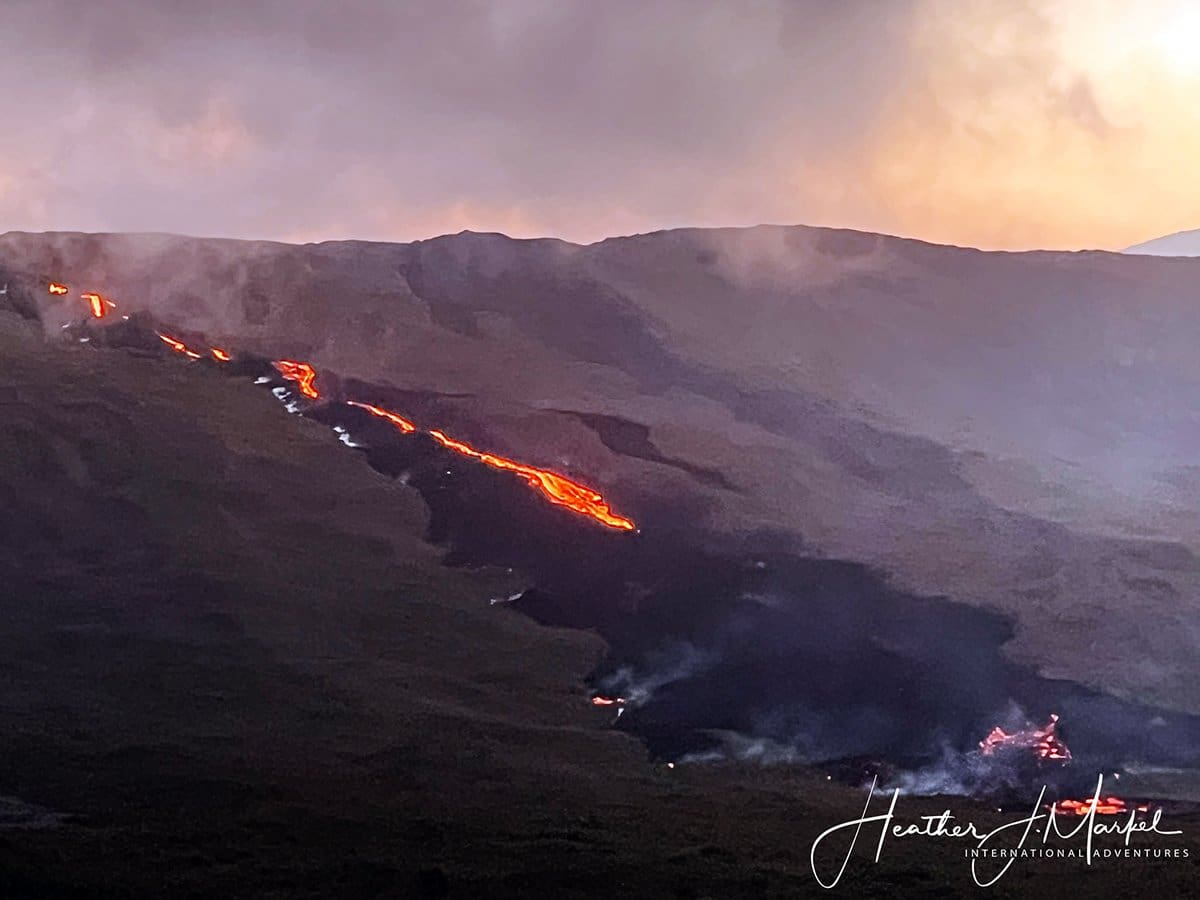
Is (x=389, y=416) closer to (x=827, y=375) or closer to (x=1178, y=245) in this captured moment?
(x=827, y=375)

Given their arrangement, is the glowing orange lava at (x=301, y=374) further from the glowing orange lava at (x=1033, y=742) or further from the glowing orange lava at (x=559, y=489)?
the glowing orange lava at (x=1033, y=742)

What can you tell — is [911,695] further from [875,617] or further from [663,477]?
[663,477]

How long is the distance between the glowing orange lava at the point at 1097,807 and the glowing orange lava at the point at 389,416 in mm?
19785

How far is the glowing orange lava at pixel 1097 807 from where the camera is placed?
735 inches

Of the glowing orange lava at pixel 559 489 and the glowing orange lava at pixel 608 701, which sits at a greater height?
the glowing orange lava at pixel 559 489

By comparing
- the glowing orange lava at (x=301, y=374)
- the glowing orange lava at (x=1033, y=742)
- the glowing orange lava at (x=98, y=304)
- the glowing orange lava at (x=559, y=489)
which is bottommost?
the glowing orange lava at (x=1033, y=742)

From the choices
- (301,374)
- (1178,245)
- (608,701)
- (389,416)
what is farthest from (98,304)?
(1178,245)

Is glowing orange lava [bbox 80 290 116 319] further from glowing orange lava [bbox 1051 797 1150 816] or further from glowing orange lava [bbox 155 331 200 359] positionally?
glowing orange lava [bbox 1051 797 1150 816]

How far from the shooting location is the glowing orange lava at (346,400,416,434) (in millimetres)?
34312

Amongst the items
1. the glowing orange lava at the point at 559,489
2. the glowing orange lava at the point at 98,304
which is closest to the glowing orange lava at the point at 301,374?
the glowing orange lava at the point at 559,489

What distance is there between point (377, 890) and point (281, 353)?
81.9 ft

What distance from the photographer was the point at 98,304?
3866 centimetres

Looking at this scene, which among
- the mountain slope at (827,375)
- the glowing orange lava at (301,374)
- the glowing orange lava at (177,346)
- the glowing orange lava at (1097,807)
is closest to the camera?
the glowing orange lava at (1097,807)

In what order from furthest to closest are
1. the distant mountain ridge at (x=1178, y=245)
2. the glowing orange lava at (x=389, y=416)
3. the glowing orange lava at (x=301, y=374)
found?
the distant mountain ridge at (x=1178, y=245) < the glowing orange lava at (x=301, y=374) < the glowing orange lava at (x=389, y=416)
